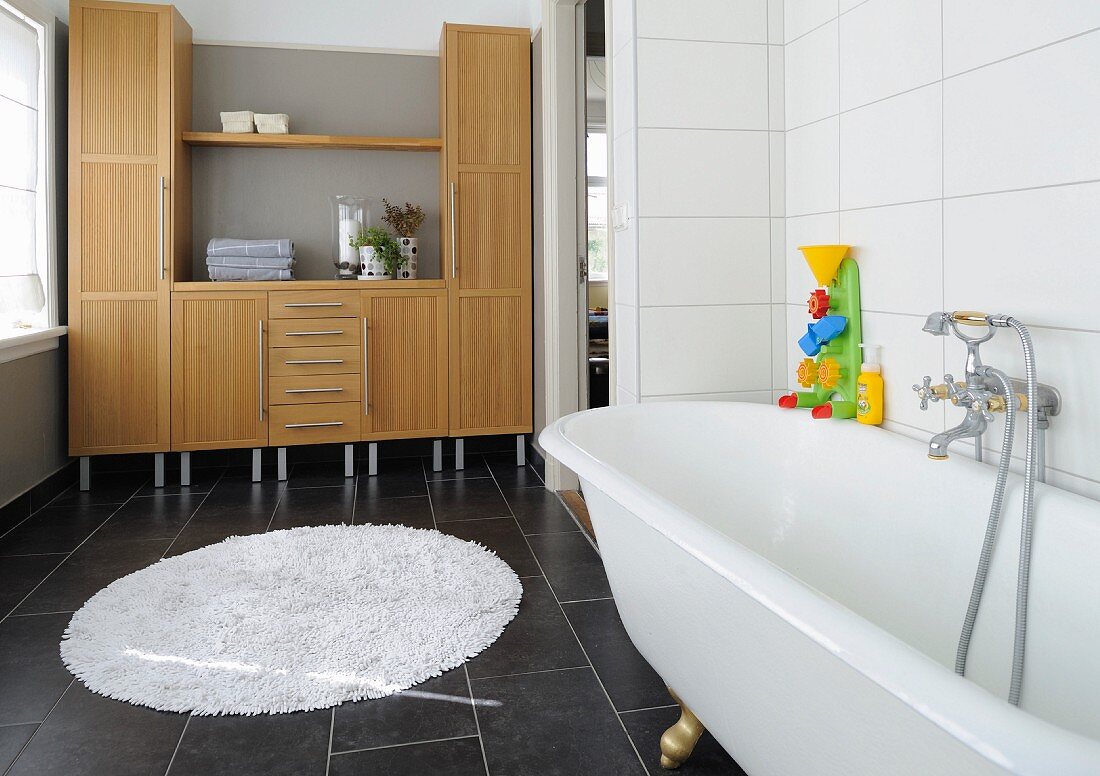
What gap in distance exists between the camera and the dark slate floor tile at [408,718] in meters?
1.80

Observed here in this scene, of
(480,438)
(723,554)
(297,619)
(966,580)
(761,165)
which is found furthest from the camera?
(480,438)

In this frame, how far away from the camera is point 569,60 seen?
3.71 metres

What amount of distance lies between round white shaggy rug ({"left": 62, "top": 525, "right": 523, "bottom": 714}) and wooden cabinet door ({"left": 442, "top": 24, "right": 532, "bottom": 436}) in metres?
1.29

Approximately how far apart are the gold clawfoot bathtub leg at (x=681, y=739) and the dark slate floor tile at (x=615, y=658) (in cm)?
25

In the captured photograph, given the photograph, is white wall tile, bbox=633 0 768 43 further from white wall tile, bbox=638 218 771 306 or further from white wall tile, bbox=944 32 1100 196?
white wall tile, bbox=944 32 1100 196

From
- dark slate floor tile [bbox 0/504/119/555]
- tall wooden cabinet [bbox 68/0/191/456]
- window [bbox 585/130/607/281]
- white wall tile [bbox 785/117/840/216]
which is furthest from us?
window [bbox 585/130/607/281]

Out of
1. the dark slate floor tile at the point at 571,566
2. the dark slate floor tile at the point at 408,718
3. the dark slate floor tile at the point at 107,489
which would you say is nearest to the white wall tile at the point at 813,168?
the dark slate floor tile at the point at 571,566

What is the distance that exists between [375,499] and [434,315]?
955 mm

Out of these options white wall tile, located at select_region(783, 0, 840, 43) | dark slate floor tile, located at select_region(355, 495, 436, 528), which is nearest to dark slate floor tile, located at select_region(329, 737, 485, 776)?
dark slate floor tile, located at select_region(355, 495, 436, 528)

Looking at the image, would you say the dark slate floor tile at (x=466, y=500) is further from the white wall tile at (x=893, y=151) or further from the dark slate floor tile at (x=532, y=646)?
the white wall tile at (x=893, y=151)

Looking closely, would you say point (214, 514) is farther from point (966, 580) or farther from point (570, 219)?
point (966, 580)

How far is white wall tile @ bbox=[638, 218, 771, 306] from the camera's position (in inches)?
101

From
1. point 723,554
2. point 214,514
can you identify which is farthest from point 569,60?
point 723,554

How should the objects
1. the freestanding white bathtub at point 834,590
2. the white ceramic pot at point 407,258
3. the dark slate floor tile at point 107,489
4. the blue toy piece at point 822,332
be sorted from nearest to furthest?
the freestanding white bathtub at point 834,590
the blue toy piece at point 822,332
the dark slate floor tile at point 107,489
the white ceramic pot at point 407,258
